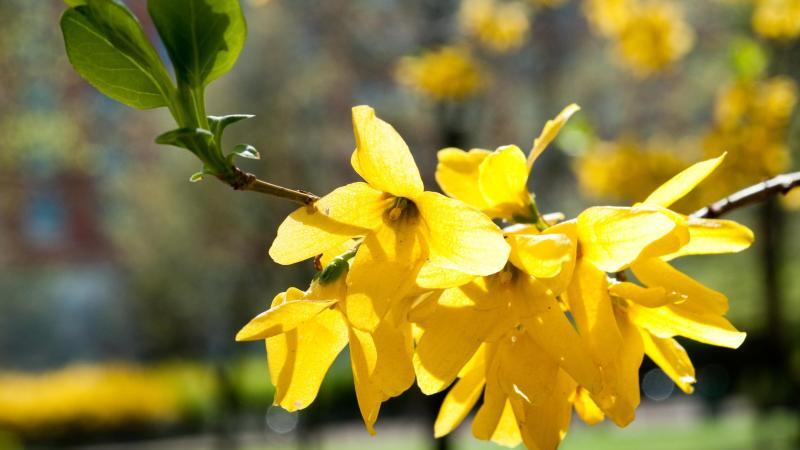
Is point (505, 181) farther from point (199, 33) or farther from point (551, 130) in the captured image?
point (199, 33)

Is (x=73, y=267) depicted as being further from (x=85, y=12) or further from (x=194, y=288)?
(x=85, y=12)

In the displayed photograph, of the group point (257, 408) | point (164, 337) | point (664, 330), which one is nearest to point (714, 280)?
point (257, 408)

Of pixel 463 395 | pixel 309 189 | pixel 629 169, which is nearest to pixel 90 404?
pixel 309 189

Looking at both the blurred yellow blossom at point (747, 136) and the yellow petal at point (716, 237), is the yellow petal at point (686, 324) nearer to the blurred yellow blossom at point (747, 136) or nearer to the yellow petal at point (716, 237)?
the yellow petal at point (716, 237)

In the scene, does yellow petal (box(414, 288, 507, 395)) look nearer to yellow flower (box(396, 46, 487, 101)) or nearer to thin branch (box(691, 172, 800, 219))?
thin branch (box(691, 172, 800, 219))

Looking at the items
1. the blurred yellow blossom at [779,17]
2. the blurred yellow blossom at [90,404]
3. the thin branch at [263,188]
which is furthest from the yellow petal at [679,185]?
the blurred yellow blossom at [90,404]
